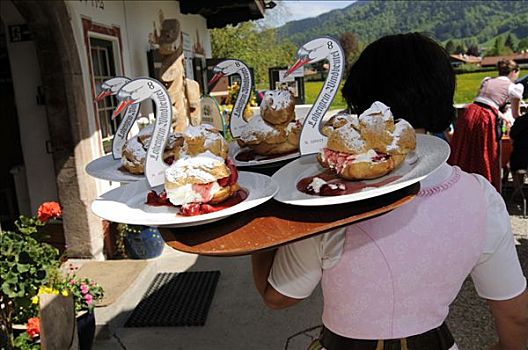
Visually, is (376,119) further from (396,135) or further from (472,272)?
(472,272)

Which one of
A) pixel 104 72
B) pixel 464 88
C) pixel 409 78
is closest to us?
pixel 409 78

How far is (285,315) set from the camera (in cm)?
349

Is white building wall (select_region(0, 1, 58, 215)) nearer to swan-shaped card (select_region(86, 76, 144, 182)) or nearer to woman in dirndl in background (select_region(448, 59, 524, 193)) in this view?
swan-shaped card (select_region(86, 76, 144, 182))

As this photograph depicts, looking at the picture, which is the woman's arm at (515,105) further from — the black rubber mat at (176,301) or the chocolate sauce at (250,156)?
the chocolate sauce at (250,156)

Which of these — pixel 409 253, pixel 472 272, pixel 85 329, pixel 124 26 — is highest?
pixel 124 26

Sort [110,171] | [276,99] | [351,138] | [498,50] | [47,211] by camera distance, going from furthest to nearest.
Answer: [498,50] < [47,211] < [276,99] < [110,171] < [351,138]

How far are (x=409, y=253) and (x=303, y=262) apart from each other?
0.23 meters

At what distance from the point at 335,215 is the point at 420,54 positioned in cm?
48

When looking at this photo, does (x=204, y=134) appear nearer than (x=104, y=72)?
Yes

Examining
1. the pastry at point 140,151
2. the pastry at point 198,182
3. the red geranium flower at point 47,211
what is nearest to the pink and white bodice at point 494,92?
the red geranium flower at point 47,211

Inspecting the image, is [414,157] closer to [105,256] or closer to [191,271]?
[191,271]

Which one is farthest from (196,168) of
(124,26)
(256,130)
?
(124,26)

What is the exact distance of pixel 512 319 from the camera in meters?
1.19

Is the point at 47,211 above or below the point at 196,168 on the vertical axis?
below
